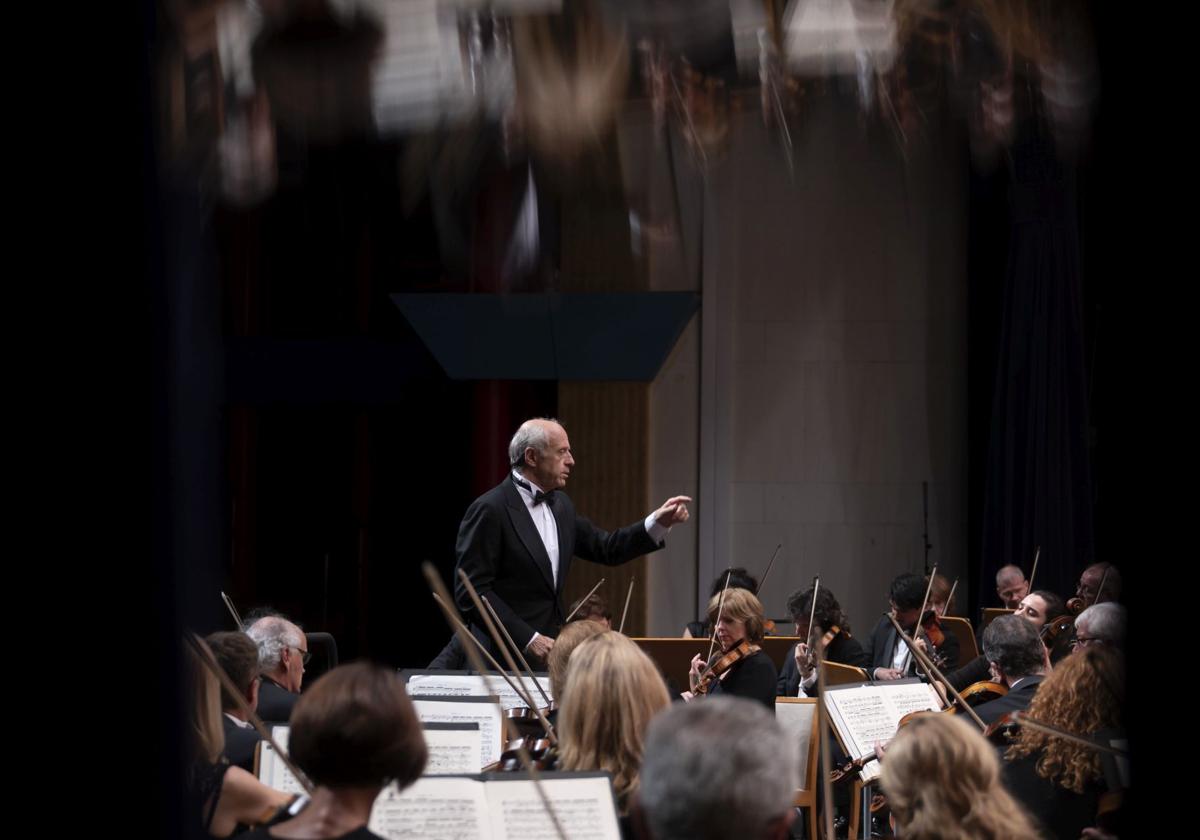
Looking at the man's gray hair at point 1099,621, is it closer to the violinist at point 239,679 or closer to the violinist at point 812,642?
the violinist at point 812,642

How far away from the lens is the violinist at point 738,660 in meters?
4.26

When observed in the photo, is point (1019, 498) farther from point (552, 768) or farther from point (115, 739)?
point (115, 739)

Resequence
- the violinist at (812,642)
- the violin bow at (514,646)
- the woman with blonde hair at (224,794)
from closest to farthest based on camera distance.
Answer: the woman with blonde hair at (224,794) < the violin bow at (514,646) < the violinist at (812,642)

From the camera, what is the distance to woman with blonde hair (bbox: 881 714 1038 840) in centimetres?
206

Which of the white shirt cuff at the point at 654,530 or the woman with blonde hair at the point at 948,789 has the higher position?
the white shirt cuff at the point at 654,530

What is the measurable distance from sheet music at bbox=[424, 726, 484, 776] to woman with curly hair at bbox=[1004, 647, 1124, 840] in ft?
3.73

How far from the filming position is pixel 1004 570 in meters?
6.84

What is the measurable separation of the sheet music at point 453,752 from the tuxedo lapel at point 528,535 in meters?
1.66

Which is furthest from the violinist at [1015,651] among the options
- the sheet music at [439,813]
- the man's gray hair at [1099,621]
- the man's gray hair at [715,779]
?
the man's gray hair at [715,779]

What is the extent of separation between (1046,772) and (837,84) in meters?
6.19

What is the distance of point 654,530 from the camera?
14.4ft

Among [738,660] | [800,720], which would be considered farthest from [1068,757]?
[738,660]

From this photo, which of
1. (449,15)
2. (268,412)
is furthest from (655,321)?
(268,412)

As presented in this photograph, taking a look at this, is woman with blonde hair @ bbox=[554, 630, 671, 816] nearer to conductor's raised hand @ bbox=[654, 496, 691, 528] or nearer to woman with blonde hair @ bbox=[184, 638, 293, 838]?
woman with blonde hair @ bbox=[184, 638, 293, 838]
